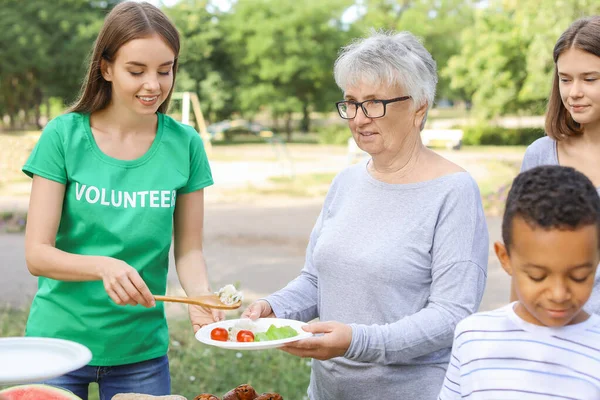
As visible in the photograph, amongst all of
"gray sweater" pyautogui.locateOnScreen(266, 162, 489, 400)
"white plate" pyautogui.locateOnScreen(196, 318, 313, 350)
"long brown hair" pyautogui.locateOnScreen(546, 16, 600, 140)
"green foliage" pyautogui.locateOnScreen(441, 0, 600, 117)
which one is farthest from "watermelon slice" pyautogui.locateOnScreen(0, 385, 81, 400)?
"green foliage" pyautogui.locateOnScreen(441, 0, 600, 117)

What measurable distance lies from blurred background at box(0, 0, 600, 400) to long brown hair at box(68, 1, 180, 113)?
3465 millimetres

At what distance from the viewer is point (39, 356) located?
6.70ft

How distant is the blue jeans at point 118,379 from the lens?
8.51 ft

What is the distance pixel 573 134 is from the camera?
9.51 ft

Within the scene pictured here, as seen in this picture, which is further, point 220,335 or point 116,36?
point 116,36

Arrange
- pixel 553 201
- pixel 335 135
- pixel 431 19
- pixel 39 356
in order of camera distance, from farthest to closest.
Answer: pixel 431 19, pixel 335 135, pixel 39 356, pixel 553 201

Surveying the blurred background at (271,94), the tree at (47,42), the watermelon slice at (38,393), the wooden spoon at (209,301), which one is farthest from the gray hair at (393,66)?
the tree at (47,42)

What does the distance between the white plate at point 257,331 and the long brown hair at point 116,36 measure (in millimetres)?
832

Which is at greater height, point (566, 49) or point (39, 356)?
point (566, 49)

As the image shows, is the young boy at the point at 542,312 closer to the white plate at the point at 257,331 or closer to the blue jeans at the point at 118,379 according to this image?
the white plate at the point at 257,331

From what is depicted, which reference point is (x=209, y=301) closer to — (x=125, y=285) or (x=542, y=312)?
(x=125, y=285)

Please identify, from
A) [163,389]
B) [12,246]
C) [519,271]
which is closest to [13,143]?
[12,246]

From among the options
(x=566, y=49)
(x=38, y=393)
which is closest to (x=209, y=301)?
(x=38, y=393)

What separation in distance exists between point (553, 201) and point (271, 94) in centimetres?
3731
